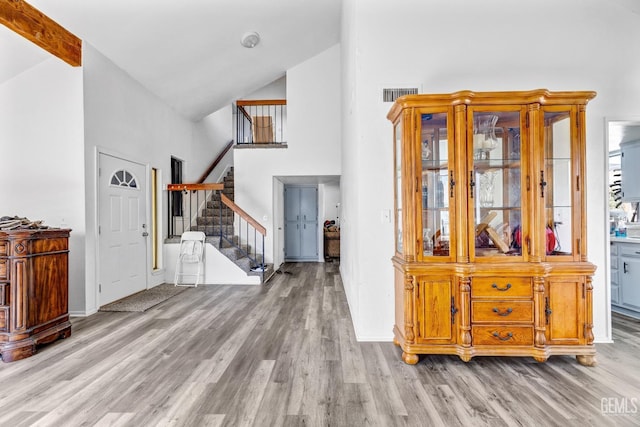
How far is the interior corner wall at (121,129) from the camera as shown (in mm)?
4082

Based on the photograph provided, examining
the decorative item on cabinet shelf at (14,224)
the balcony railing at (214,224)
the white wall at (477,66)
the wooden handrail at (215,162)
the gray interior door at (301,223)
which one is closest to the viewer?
the decorative item on cabinet shelf at (14,224)

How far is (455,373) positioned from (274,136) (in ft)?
24.5

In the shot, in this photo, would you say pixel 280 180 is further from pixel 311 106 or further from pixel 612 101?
pixel 612 101

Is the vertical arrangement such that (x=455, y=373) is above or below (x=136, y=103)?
below

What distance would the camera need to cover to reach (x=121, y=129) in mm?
4715

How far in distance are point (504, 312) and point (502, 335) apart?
0.18m

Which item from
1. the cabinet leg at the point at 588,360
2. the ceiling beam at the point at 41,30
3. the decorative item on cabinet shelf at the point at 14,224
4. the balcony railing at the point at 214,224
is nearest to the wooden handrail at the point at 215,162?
the balcony railing at the point at 214,224

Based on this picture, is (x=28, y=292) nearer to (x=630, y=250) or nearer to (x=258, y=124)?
(x=630, y=250)

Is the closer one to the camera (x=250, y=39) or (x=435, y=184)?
(x=435, y=184)

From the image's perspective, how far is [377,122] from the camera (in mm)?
3170

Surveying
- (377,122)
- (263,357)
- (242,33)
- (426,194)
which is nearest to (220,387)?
(263,357)

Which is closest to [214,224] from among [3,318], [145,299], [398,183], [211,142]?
[211,142]

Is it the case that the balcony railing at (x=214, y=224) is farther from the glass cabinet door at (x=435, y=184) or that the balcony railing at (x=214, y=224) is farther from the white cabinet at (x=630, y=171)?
the white cabinet at (x=630, y=171)

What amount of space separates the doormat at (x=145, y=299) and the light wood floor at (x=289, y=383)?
697 mm
